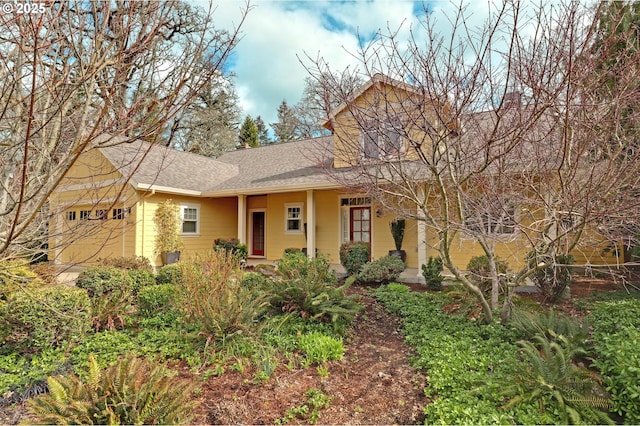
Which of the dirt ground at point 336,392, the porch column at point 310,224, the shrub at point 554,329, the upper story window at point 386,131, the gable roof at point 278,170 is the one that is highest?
the gable roof at point 278,170

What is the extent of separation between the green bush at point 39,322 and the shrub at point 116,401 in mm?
1533

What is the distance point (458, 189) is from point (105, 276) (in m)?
6.47

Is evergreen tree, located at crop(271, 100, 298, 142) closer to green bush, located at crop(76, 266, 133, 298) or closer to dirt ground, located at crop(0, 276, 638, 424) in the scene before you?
green bush, located at crop(76, 266, 133, 298)

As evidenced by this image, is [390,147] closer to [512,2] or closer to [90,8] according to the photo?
[512,2]

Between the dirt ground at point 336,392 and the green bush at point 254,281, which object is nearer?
the dirt ground at point 336,392

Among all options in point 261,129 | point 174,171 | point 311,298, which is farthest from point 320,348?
point 261,129

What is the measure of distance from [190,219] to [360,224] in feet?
20.0

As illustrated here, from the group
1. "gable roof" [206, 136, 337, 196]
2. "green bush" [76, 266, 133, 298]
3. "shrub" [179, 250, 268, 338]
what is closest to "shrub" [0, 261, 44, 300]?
"green bush" [76, 266, 133, 298]

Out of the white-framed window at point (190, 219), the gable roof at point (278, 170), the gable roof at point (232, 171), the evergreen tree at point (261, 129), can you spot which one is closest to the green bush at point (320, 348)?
the gable roof at point (278, 170)

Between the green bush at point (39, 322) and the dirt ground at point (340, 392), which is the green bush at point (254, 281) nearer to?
the dirt ground at point (340, 392)

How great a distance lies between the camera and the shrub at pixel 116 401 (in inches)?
103

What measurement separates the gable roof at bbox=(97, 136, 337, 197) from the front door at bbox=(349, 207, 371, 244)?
180 cm

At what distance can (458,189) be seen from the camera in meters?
4.43

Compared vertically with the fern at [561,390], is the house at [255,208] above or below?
above
